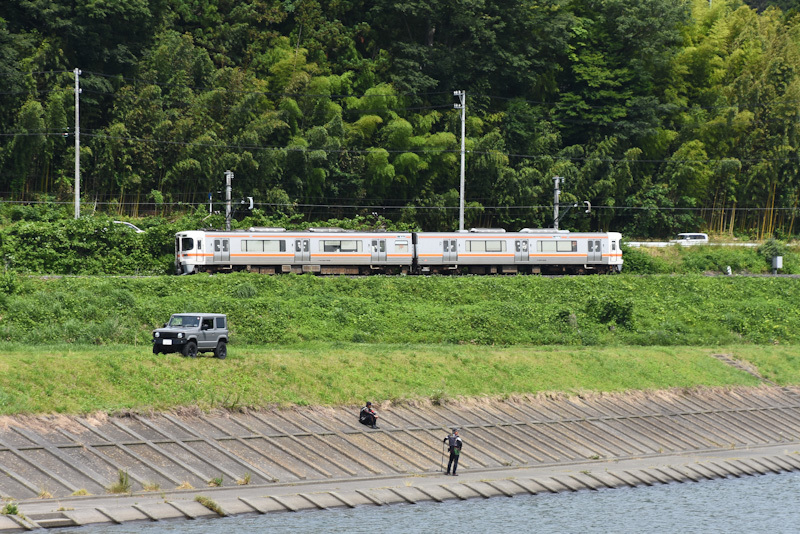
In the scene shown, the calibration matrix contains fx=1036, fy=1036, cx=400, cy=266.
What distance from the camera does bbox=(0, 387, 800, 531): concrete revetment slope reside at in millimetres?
25219

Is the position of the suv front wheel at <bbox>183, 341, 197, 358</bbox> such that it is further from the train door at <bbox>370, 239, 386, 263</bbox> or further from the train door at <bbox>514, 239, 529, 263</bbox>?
the train door at <bbox>514, 239, 529, 263</bbox>

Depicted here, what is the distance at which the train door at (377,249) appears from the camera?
194ft

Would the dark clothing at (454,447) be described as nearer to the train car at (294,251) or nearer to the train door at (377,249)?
the train car at (294,251)

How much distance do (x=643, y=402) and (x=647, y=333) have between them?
10113mm

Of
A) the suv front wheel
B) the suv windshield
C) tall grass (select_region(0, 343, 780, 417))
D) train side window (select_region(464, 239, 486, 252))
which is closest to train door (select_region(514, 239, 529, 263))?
train side window (select_region(464, 239, 486, 252))

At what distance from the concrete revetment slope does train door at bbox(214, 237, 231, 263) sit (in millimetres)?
23443

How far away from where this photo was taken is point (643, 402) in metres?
40.2

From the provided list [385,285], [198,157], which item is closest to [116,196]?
[198,157]

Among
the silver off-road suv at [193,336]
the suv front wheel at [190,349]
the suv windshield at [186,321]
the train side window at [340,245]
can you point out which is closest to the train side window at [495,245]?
the train side window at [340,245]

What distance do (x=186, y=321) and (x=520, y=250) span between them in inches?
1228

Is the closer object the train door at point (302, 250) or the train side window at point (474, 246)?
the train door at point (302, 250)

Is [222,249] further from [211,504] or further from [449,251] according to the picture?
[211,504]

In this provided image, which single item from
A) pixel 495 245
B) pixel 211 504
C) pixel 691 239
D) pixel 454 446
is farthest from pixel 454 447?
pixel 691 239

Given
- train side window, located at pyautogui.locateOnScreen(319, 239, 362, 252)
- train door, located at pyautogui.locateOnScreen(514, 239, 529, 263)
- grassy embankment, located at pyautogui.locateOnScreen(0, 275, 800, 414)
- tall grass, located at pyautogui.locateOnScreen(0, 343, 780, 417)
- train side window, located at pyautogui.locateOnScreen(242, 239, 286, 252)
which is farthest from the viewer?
train door, located at pyautogui.locateOnScreen(514, 239, 529, 263)
